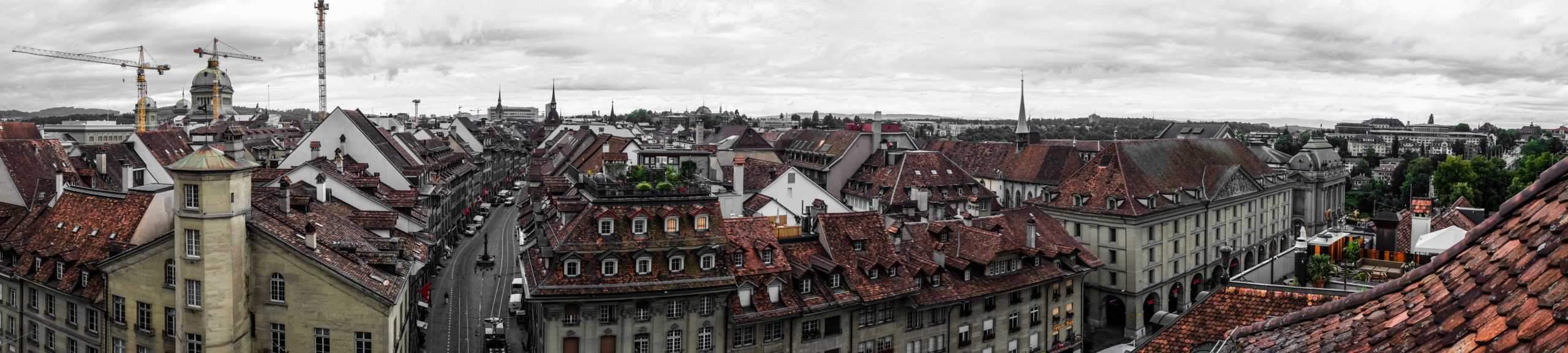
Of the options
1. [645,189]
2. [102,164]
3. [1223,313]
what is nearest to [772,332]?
[645,189]

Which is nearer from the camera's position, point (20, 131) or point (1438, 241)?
point (1438, 241)

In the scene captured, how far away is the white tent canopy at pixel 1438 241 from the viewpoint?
42.1m

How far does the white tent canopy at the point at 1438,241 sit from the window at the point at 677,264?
31823 mm

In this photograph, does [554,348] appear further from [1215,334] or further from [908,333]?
[1215,334]

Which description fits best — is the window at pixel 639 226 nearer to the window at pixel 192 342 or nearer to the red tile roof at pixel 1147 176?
Result: the window at pixel 192 342

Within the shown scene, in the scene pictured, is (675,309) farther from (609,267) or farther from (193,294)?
(193,294)

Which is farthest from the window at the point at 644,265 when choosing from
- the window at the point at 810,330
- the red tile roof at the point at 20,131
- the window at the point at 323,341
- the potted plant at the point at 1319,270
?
the red tile roof at the point at 20,131

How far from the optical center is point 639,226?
5019 cm

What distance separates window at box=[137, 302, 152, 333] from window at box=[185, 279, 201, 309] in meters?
3.17

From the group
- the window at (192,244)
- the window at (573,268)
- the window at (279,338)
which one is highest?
the window at (192,244)

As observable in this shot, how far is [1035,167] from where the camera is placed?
361 feet

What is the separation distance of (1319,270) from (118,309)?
52.2 metres

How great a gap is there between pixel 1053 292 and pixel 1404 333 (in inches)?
2316

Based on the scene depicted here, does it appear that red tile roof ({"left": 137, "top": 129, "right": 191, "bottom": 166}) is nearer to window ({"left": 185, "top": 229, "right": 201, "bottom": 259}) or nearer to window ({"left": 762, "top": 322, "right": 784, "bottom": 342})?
window ({"left": 185, "top": 229, "right": 201, "bottom": 259})
